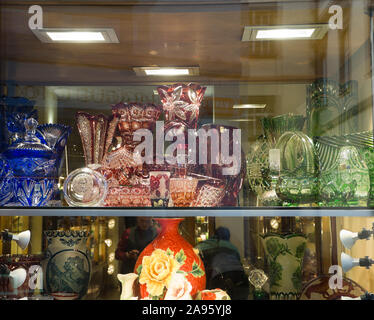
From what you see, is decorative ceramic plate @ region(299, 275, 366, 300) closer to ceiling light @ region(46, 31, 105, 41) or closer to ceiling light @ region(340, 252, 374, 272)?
ceiling light @ region(340, 252, 374, 272)

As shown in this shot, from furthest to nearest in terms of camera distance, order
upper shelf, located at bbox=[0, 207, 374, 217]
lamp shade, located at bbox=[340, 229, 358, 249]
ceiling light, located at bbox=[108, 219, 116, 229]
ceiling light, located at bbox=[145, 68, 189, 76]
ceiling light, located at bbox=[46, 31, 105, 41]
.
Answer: ceiling light, located at bbox=[145, 68, 189, 76]
ceiling light, located at bbox=[46, 31, 105, 41]
ceiling light, located at bbox=[108, 219, 116, 229]
lamp shade, located at bbox=[340, 229, 358, 249]
upper shelf, located at bbox=[0, 207, 374, 217]

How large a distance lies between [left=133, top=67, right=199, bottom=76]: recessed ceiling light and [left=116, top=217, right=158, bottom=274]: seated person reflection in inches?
22.9

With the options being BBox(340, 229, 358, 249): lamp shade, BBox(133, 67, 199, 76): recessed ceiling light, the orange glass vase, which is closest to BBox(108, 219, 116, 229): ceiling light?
the orange glass vase

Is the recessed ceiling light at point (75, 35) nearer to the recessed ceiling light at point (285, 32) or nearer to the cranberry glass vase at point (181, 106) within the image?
the cranberry glass vase at point (181, 106)

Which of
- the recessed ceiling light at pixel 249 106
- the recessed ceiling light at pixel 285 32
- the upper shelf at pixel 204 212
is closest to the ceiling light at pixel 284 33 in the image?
the recessed ceiling light at pixel 285 32

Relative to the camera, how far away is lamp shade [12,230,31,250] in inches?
49.5

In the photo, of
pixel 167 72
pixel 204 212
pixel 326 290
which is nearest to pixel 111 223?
pixel 204 212

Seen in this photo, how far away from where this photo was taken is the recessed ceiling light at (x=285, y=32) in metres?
1.38

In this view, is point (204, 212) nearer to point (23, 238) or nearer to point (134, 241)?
point (134, 241)

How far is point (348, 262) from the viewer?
48.0 inches

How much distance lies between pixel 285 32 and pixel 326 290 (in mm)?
863

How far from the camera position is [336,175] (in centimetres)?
116

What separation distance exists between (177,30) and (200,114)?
0.32m

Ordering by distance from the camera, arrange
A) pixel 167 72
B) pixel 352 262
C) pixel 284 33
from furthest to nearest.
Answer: pixel 167 72 < pixel 284 33 < pixel 352 262
